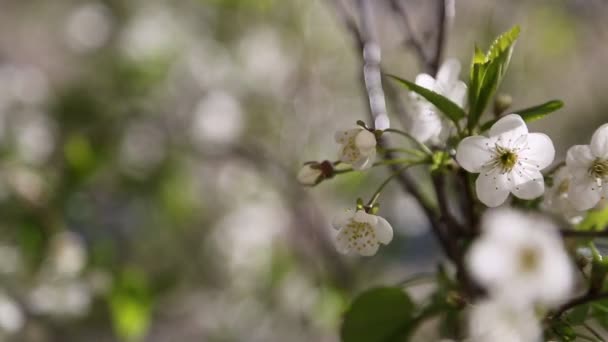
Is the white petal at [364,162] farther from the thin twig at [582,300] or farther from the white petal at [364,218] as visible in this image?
the thin twig at [582,300]

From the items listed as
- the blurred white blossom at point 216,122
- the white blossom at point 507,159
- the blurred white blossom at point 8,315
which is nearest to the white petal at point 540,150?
the white blossom at point 507,159

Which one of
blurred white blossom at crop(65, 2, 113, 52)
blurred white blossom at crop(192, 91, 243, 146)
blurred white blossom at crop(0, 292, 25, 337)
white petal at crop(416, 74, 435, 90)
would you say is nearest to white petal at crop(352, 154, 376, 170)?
white petal at crop(416, 74, 435, 90)

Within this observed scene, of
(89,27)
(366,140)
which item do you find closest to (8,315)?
(366,140)

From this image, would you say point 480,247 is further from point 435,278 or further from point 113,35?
point 113,35

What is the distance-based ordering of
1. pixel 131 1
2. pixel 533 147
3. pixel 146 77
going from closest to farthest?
pixel 533 147 < pixel 146 77 < pixel 131 1

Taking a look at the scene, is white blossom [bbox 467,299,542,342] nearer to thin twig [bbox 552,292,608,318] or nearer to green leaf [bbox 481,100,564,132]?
thin twig [bbox 552,292,608,318]

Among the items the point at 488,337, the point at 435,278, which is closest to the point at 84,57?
the point at 435,278

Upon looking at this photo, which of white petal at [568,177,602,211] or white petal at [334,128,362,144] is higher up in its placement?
white petal at [334,128,362,144]
